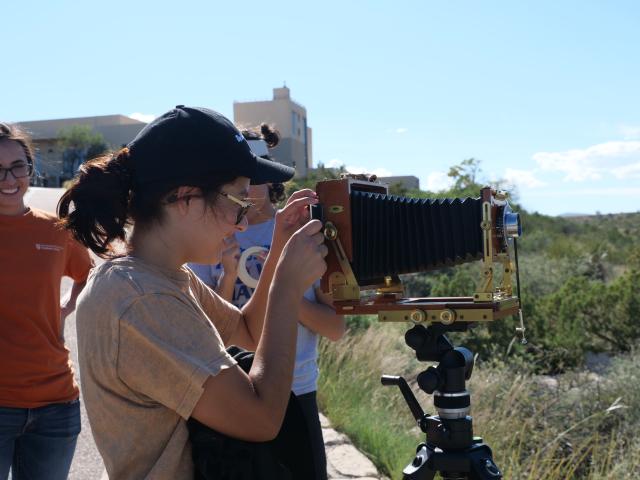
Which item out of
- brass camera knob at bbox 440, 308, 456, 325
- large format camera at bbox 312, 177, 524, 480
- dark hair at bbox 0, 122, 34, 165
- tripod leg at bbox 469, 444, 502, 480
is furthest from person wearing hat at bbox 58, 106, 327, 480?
dark hair at bbox 0, 122, 34, 165

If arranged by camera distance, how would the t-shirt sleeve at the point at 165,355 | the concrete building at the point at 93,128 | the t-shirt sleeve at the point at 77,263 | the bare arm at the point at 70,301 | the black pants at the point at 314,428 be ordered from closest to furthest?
the t-shirt sleeve at the point at 165,355 < the black pants at the point at 314,428 < the t-shirt sleeve at the point at 77,263 < the bare arm at the point at 70,301 < the concrete building at the point at 93,128

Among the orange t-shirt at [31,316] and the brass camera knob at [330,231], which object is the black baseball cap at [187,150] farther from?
the orange t-shirt at [31,316]

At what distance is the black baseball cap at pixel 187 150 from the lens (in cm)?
177

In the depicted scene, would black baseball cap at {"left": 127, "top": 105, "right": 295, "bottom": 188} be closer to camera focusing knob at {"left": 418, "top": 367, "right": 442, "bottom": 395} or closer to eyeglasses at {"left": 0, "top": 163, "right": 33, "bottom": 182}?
camera focusing knob at {"left": 418, "top": 367, "right": 442, "bottom": 395}

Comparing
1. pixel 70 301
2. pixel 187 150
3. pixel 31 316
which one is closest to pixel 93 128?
pixel 70 301

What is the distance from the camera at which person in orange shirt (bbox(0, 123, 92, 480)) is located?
2896 mm

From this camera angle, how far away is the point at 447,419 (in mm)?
2084

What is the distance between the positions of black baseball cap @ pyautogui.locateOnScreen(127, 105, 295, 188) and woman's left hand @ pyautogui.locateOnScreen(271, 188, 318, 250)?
1.46 feet

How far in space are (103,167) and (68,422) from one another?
1.62 m

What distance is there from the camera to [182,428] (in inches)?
65.6

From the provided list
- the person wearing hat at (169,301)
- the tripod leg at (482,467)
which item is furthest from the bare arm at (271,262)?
the tripod leg at (482,467)

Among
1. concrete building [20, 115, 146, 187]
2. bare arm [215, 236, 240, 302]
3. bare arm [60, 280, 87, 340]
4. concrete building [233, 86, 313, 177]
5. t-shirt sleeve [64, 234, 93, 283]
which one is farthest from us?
concrete building [233, 86, 313, 177]

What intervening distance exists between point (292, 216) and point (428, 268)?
0.48 meters

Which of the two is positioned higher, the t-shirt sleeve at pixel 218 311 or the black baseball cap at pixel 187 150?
the black baseball cap at pixel 187 150
